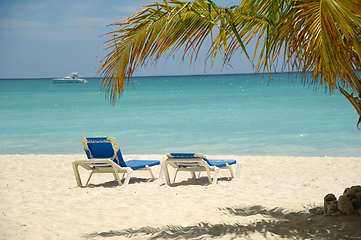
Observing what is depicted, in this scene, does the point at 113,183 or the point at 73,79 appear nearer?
the point at 113,183

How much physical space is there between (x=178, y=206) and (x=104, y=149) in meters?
1.84

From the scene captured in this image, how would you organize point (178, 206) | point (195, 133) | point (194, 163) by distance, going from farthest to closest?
1. point (195, 133)
2. point (194, 163)
3. point (178, 206)

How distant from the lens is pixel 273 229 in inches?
142

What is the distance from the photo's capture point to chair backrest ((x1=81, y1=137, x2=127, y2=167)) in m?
5.85

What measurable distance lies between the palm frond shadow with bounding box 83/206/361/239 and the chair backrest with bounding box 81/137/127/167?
2246 mm

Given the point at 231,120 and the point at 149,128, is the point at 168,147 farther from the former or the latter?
the point at 231,120

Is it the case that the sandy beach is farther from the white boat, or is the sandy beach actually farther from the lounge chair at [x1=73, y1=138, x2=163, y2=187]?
the white boat

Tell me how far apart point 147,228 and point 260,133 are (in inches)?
515

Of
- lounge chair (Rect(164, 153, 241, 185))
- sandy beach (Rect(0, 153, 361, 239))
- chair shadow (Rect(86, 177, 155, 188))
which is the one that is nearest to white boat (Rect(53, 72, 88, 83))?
sandy beach (Rect(0, 153, 361, 239))

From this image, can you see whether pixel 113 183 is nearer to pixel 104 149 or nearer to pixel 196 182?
pixel 104 149

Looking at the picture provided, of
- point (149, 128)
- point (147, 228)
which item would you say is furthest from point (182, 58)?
point (149, 128)

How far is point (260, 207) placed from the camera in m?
4.55

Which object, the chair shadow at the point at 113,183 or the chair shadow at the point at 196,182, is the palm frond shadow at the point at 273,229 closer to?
the chair shadow at the point at 196,182

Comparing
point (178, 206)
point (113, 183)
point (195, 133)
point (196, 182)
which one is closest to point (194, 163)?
point (196, 182)
